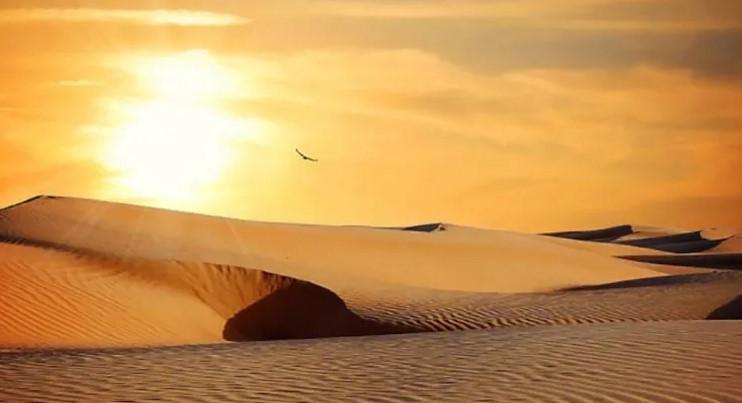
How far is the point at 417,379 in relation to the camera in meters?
9.41

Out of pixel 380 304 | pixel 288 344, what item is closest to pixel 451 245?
pixel 380 304

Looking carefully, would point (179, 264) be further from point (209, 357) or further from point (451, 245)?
point (451, 245)

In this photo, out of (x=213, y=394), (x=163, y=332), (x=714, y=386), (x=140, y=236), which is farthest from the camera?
(x=140, y=236)

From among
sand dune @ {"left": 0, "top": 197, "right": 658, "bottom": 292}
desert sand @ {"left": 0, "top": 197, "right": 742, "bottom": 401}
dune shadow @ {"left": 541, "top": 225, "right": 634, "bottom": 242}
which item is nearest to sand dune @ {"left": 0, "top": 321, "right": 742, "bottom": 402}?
desert sand @ {"left": 0, "top": 197, "right": 742, "bottom": 401}

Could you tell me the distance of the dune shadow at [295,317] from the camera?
719 inches

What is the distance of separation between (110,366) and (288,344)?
97.9 inches

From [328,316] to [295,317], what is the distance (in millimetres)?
1301

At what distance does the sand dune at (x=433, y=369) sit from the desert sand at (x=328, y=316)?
0.03 metres

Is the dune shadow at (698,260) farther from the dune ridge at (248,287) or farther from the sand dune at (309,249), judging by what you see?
the dune ridge at (248,287)

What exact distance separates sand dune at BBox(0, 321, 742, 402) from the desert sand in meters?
0.03

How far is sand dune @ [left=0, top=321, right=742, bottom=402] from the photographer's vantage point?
845 centimetres

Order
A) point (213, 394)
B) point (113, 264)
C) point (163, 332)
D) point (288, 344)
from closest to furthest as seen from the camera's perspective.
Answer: point (213, 394) → point (288, 344) → point (163, 332) → point (113, 264)

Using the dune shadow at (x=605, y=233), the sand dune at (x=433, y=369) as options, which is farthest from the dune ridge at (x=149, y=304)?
the dune shadow at (x=605, y=233)

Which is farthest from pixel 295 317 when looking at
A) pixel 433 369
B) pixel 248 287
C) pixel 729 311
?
pixel 433 369
